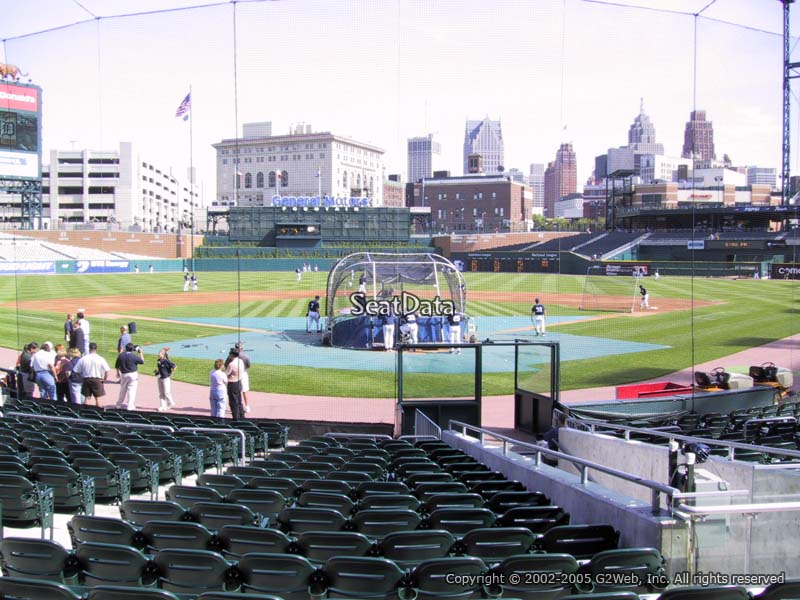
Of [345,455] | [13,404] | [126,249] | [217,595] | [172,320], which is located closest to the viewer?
[217,595]

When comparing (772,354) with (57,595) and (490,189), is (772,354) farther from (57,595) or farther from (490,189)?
(490,189)

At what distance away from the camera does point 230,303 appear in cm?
3594

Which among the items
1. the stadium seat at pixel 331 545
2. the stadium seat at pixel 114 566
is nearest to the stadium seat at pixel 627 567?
the stadium seat at pixel 331 545

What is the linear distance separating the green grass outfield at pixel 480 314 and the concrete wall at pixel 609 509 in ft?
22.8

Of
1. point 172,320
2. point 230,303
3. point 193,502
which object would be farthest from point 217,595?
point 230,303

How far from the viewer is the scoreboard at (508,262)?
168ft

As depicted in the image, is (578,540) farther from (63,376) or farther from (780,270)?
(780,270)

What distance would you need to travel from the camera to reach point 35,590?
10.8 feet

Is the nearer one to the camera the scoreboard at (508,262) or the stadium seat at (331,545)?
the stadium seat at (331,545)

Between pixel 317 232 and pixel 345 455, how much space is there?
46.9 m

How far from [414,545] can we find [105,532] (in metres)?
1.98

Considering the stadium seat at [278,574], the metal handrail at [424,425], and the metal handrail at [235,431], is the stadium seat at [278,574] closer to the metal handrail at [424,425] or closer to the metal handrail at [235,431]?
the metal handrail at [235,431]

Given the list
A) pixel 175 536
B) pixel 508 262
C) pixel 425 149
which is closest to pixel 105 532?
pixel 175 536

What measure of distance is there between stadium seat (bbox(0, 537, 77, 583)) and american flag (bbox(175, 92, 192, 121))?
510 inches
